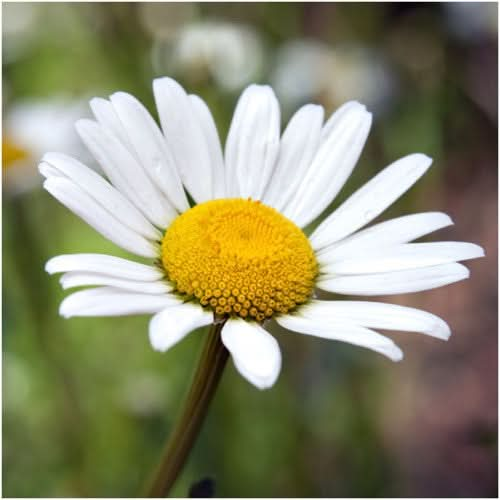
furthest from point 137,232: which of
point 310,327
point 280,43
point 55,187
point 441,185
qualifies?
point 441,185

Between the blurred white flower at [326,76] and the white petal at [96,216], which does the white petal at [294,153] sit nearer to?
the white petal at [96,216]

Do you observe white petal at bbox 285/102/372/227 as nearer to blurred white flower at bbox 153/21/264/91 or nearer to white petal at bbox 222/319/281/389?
white petal at bbox 222/319/281/389

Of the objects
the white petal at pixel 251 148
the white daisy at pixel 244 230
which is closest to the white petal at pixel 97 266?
the white daisy at pixel 244 230

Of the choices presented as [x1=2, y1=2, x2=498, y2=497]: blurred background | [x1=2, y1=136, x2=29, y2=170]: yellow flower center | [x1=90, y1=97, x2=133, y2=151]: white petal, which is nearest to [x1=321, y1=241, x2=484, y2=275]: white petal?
A: [x1=90, y1=97, x2=133, y2=151]: white petal

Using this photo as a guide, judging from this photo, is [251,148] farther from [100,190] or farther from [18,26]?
[18,26]

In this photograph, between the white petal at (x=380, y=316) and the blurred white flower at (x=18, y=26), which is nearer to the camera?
the white petal at (x=380, y=316)

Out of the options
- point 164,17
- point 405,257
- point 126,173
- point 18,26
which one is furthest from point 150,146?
point 18,26

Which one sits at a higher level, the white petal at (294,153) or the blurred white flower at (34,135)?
the blurred white flower at (34,135)
